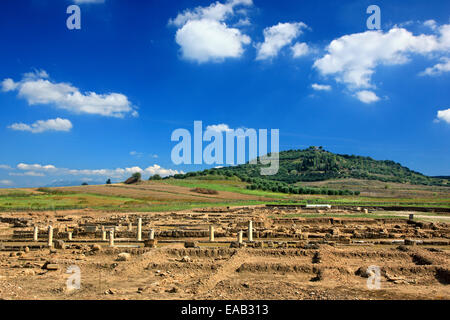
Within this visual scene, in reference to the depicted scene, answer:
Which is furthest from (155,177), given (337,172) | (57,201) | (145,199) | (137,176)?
(337,172)

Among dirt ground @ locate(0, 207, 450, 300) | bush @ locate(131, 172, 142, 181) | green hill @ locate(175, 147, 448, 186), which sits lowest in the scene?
dirt ground @ locate(0, 207, 450, 300)

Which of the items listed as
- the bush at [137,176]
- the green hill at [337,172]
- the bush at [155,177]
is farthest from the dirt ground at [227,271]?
the green hill at [337,172]

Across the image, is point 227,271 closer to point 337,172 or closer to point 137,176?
point 137,176

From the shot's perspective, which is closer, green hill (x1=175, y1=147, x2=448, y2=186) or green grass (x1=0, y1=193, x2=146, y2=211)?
green grass (x1=0, y1=193, x2=146, y2=211)

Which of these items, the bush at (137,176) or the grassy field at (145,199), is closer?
the grassy field at (145,199)

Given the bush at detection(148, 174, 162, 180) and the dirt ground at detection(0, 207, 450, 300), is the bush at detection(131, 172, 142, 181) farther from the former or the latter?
the dirt ground at detection(0, 207, 450, 300)

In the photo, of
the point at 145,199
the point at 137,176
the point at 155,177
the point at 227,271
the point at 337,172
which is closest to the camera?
the point at 227,271

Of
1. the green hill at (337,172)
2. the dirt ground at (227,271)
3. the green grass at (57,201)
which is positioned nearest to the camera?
the dirt ground at (227,271)

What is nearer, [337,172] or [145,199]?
[145,199]

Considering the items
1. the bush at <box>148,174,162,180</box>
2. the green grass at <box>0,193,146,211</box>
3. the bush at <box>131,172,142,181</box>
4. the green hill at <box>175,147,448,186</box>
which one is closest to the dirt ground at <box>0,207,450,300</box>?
the green grass at <box>0,193,146,211</box>

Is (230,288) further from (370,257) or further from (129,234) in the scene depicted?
(129,234)

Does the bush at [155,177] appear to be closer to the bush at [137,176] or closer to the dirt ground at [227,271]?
Result: the bush at [137,176]

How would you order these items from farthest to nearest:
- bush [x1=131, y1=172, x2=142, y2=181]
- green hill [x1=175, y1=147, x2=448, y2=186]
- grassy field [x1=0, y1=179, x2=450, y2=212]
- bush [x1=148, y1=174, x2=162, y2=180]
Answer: green hill [x1=175, y1=147, x2=448, y2=186]
bush [x1=148, y1=174, x2=162, y2=180]
bush [x1=131, y1=172, x2=142, y2=181]
grassy field [x1=0, y1=179, x2=450, y2=212]
